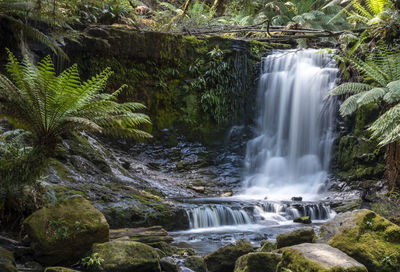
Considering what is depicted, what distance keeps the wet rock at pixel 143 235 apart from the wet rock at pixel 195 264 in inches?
23.9

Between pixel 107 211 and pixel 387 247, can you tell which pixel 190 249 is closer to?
pixel 107 211

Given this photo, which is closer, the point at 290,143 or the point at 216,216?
the point at 216,216

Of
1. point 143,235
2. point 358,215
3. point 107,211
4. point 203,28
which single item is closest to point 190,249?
point 143,235

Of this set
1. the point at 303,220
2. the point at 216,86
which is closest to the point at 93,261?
the point at 303,220

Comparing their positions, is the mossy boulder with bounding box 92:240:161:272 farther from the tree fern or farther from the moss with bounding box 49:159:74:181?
the moss with bounding box 49:159:74:181

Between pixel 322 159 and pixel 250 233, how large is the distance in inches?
196

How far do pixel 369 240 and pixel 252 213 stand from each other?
3.17 meters

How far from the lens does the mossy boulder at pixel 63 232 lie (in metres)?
3.25

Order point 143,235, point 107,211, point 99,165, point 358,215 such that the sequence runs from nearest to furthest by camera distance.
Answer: point 358,215 < point 143,235 < point 107,211 < point 99,165

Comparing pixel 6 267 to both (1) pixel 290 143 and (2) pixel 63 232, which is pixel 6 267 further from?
(1) pixel 290 143

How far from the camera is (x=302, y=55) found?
1145cm

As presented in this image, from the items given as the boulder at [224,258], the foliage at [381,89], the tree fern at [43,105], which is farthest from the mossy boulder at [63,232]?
the foliage at [381,89]

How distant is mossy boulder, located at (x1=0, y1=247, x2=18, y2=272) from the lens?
2.69 metres

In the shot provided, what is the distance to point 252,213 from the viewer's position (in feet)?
22.1
